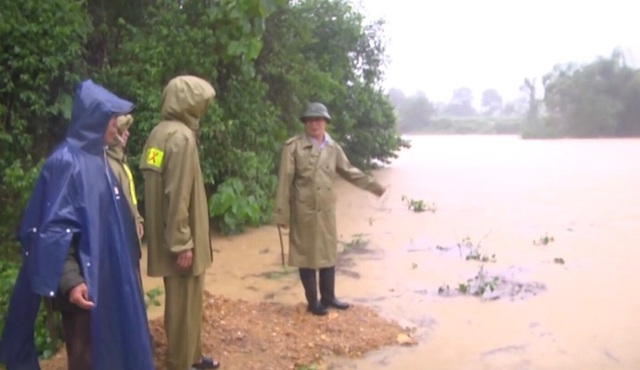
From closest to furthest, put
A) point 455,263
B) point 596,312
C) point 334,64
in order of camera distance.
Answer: point 596,312
point 455,263
point 334,64

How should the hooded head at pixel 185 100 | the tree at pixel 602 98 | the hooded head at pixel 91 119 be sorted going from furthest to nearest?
1. the tree at pixel 602 98
2. the hooded head at pixel 185 100
3. the hooded head at pixel 91 119

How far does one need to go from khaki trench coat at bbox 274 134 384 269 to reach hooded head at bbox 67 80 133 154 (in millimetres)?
2548

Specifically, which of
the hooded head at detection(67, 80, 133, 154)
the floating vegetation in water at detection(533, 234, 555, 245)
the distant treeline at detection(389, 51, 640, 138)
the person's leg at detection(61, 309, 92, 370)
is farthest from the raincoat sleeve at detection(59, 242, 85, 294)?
the distant treeline at detection(389, 51, 640, 138)

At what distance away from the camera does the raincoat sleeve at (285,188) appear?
5.79 m

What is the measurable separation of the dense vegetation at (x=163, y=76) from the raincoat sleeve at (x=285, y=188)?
1.17 m

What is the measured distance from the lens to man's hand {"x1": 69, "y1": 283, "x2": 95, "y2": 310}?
3156mm

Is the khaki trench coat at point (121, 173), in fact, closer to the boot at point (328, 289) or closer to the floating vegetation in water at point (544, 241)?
the boot at point (328, 289)

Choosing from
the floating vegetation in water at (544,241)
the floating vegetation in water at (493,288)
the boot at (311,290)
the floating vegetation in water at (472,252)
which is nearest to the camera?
the boot at (311,290)

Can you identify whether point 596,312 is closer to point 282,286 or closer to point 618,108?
point 282,286

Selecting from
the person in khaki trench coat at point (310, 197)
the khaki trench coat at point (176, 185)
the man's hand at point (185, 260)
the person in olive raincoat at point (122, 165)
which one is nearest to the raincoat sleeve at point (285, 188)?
the person in khaki trench coat at point (310, 197)

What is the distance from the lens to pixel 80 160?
326cm

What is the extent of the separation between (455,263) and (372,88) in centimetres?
1022

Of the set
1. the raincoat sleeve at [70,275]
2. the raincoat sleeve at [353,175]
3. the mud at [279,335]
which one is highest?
the raincoat sleeve at [353,175]

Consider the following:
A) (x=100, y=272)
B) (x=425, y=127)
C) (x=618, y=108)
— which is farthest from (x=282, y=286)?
(x=425, y=127)
